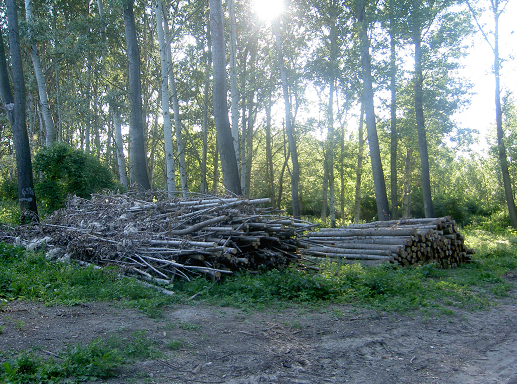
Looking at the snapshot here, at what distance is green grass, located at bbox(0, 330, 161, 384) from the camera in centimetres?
376

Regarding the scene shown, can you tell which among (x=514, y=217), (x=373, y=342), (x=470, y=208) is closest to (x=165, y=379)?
(x=373, y=342)

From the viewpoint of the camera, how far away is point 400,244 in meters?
10.9

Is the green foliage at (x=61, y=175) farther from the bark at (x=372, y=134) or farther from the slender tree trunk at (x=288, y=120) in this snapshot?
the bark at (x=372, y=134)

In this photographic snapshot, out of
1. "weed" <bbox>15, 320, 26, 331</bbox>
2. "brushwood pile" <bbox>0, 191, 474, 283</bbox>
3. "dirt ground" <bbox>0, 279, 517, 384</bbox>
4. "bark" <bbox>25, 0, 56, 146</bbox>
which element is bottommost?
"dirt ground" <bbox>0, 279, 517, 384</bbox>

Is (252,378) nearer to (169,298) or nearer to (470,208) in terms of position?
(169,298)

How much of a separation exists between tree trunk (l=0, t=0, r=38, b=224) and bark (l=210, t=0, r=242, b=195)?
6.98 metres

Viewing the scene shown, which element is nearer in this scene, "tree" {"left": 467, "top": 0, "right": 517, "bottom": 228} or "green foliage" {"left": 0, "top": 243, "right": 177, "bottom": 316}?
"green foliage" {"left": 0, "top": 243, "right": 177, "bottom": 316}

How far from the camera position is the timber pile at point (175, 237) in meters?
8.25

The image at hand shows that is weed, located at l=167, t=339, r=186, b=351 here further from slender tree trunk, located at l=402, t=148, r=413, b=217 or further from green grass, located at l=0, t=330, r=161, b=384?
slender tree trunk, located at l=402, t=148, r=413, b=217

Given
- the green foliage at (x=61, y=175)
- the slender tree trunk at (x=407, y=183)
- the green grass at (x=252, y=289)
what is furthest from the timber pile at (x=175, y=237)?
the slender tree trunk at (x=407, y=183)

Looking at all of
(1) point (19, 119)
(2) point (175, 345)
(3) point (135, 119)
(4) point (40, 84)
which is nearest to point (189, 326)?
(2) point (175, 345)

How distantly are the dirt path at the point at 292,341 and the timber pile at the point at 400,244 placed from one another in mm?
4006

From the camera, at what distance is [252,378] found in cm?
415

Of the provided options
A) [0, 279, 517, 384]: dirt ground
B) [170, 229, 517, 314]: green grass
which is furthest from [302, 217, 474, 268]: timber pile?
[0, 279, 517, 384]: dirt ground
